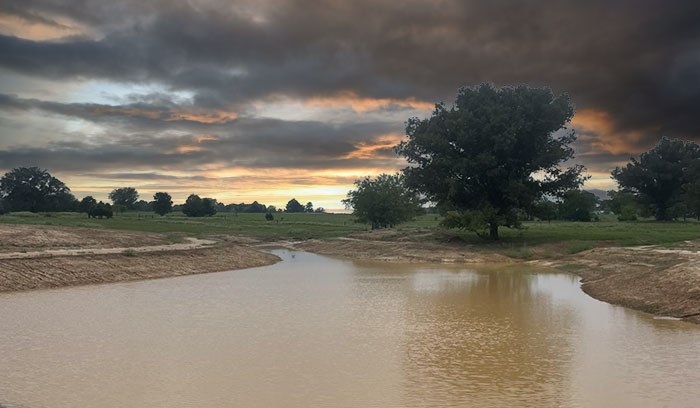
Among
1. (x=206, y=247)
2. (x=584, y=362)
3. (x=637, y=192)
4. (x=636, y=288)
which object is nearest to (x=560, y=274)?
(x=636, y=288)

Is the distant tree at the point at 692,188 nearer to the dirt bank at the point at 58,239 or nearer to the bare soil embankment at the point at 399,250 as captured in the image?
the bare soil embankment at the point at 399,250

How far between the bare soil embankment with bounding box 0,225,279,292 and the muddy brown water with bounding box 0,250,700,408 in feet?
12.5

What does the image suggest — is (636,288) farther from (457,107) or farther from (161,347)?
(457,107)

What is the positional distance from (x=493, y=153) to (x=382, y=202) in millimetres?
33338

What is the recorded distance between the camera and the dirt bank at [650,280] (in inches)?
965

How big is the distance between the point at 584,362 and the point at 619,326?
272 inches

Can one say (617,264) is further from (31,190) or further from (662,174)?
(31,190)

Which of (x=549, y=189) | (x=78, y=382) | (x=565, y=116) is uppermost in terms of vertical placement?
(x=565, y=116)

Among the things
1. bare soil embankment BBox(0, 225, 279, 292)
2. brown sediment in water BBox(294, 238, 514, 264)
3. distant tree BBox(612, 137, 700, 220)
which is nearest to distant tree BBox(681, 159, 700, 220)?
distant tree BBox(612, 137, 700, 220)

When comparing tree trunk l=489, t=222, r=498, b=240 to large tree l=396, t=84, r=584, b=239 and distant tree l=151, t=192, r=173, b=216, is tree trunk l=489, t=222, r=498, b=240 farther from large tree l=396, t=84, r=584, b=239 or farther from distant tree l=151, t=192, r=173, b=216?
distant tree l=151, t=192, r=173, b=216

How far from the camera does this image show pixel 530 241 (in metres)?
61.2

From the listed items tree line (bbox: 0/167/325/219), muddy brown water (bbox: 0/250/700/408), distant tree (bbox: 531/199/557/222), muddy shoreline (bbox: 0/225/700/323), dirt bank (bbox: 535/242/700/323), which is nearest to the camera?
muddy brown water (bbox: 0/250/700/408)

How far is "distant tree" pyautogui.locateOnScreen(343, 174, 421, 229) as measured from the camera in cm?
9288

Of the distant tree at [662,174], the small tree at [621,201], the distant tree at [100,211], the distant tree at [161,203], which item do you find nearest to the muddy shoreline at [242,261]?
the distant tree at [100,211]
